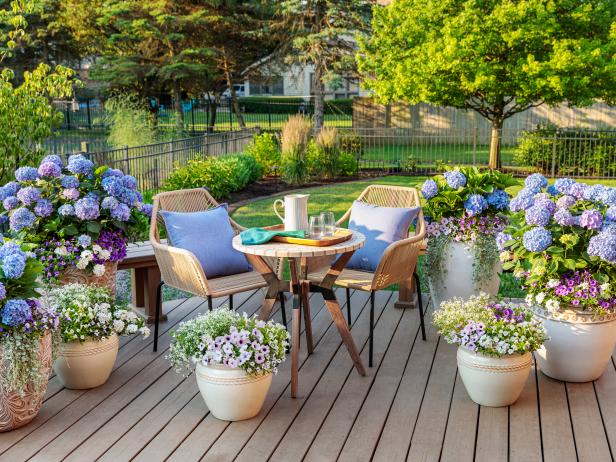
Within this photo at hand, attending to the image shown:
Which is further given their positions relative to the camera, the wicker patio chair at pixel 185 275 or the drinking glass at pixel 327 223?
the wicker patio chair at pixel 185 275

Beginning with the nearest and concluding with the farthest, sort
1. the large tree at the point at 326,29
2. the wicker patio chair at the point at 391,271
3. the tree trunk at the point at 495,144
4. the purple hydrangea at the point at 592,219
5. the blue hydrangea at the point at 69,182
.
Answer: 1. the purple hydrangea at the point at 592,219
2. the wicker patio chair at the point at 391,271
3. the blue hydrangea at the point at 69,182
4. the tree trunk at the point at 495,144
5. the large tree at the point at 326,29

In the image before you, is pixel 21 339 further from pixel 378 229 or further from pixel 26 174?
pixel 378 229

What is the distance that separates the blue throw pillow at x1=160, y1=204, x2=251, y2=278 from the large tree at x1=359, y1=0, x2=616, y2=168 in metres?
10.4

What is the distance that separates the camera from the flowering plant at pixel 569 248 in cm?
421

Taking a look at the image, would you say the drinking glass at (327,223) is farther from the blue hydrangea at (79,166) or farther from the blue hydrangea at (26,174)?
the blue hydrangea at (26,174)

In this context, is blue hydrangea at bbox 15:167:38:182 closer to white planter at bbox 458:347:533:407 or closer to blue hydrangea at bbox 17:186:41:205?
blue hydrangea at bbox 17:186:41:205

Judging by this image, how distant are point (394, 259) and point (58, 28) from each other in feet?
87.1

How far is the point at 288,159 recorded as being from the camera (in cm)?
1377

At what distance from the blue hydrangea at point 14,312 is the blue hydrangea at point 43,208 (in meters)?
1.35

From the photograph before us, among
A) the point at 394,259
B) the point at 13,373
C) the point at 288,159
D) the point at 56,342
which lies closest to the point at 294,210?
the point at 394,259

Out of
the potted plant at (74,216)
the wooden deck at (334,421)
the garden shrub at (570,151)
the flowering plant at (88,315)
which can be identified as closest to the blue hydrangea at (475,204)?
the wooden deck at (334,421)

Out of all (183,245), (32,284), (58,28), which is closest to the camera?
(32,284)

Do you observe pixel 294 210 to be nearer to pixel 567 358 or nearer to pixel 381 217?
pixel 381 217

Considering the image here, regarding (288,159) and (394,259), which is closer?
(394,259)
